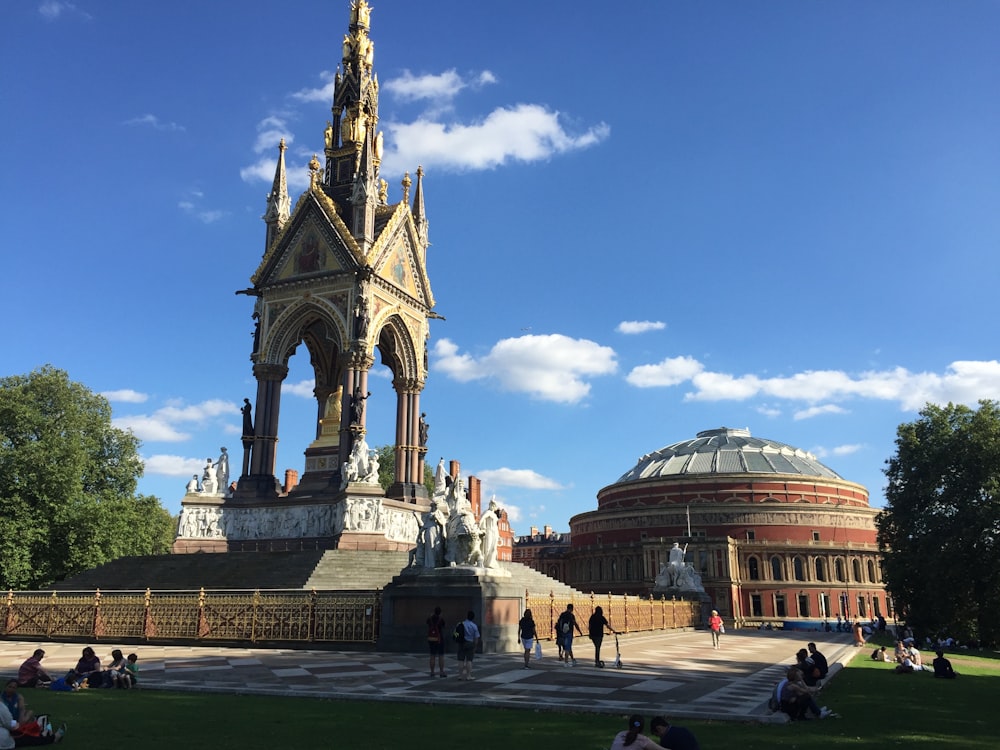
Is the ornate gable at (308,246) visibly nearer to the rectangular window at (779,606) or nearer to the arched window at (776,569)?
the arched window at (776,569)

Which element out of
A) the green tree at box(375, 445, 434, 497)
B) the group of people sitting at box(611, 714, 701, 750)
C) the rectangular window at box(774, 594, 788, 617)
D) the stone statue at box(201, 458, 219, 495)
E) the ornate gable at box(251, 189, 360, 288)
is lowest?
the rectangular window at box(774, 594, 788, 617)

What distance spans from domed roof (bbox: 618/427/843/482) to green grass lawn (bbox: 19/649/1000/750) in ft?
229

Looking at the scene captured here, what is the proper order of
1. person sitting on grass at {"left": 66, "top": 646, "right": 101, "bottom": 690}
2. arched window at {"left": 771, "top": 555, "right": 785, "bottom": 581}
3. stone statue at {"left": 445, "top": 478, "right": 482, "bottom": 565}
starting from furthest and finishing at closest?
arched window at {"left": 771, "top": 555, "right": 785, "bottom": 581} < stone statue at {"left": 445, "top": 478, "right": 482, "bottom": 565} < person sitting on grass at {"left": 66, "top": 646, "right": 101, "bottom": 690}

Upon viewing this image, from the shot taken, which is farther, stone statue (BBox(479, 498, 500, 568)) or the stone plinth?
stone statue (BBox(479, 498, 500, 568))

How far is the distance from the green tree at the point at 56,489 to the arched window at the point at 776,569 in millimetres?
52308

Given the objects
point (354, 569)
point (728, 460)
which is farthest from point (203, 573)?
point (728, 460)

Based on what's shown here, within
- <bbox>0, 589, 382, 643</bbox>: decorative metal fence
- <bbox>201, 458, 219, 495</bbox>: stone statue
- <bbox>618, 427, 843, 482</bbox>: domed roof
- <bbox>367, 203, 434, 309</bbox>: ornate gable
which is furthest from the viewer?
<bbox>618, 427, 843, 482</bbox>: domed roof

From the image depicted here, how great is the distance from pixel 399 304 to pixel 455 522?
19.0 meters

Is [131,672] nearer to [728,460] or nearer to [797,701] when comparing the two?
[797,701]

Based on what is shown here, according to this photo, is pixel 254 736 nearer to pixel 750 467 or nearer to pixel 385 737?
pixel 385 737

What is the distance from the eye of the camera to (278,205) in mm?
38281

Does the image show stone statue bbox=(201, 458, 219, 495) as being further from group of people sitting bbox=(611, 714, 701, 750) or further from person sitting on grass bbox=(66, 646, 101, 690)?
group of people sitting bbox=(611, 714, 701, 750)

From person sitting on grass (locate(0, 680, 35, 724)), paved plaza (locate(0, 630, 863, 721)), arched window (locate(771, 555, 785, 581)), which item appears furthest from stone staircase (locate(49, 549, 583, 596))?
arched window (locate(771, 555, 785, 581))

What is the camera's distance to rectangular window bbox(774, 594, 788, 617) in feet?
233
